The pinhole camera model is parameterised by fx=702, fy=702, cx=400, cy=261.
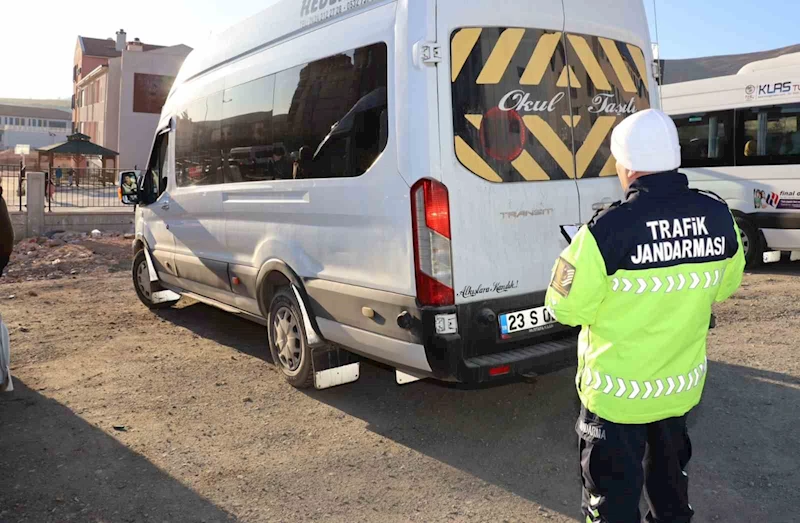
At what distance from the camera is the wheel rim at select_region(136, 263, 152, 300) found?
8.06 meters

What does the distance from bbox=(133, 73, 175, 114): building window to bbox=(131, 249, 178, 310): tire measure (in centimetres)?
3762

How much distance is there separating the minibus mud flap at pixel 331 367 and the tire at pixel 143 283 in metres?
3.63

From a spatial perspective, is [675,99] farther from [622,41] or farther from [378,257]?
[378,257]

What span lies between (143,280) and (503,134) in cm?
554

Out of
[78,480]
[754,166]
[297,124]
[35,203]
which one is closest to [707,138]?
[754,166]

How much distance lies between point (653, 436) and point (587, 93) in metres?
2.57

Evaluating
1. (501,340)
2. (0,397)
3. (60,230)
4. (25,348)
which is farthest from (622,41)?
(60,230)

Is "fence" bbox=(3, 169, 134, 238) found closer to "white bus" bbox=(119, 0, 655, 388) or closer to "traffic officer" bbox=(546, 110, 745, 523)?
"white bus" bbox=(119, 0, 655, 388)

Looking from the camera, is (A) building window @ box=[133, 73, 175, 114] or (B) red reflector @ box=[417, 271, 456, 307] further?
(A) building window @ box=[133, 73, 175, 114]

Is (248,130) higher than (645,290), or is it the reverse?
(248,130)

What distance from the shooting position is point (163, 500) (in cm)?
361

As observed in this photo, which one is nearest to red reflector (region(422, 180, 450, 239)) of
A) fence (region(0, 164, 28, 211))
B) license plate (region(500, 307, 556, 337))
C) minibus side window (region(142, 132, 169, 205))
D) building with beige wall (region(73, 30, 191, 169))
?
license plate (region(500, 307, 556, 337))

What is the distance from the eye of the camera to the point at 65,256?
Result: 1252 cm

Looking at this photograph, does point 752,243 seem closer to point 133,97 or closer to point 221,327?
point 221,327
